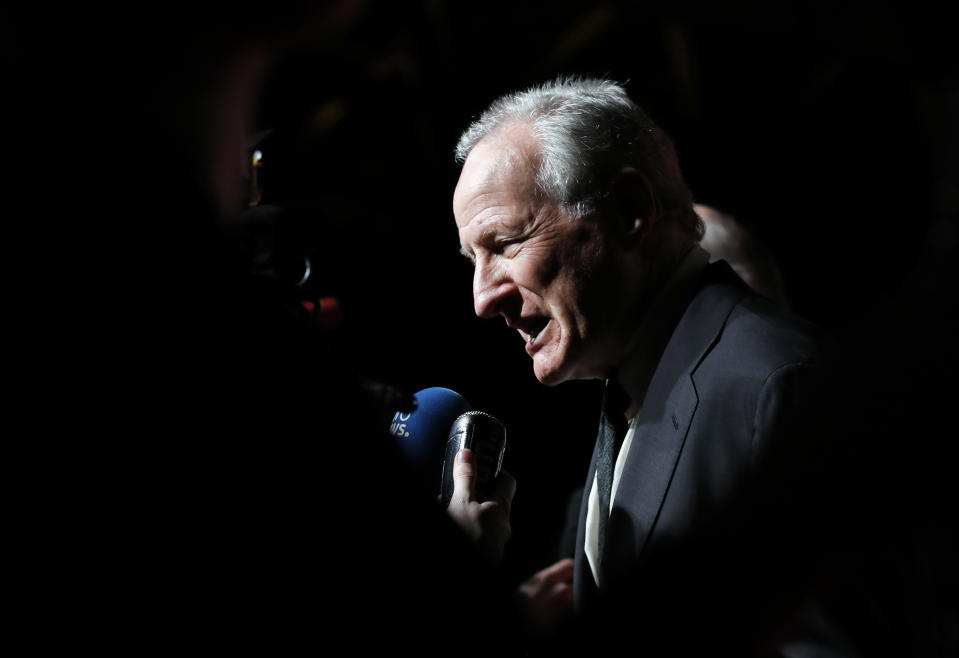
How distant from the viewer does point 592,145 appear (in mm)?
1700

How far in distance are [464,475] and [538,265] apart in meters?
0.51

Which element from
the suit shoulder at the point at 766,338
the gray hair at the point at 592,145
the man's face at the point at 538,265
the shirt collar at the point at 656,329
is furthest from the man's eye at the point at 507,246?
the suit shoulder at the point at 766,338

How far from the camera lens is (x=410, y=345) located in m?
3.67

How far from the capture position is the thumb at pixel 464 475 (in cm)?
139

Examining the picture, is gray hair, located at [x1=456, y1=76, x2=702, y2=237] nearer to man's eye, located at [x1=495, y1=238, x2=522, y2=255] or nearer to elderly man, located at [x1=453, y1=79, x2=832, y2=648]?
elderly man, located at [x1=453, y1=79, x2=832, y2=648]

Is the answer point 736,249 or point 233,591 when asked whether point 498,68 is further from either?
point 233,591

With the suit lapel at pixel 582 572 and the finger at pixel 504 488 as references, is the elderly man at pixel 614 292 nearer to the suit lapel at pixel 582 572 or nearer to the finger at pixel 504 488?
the suit lapel at pixel 582 572

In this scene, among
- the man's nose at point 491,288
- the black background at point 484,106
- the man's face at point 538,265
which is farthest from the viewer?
the black background at point 484,106

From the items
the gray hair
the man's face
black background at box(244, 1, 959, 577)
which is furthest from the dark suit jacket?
black background at box(244, 1, 959, 577)

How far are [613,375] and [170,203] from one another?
4.55 feet

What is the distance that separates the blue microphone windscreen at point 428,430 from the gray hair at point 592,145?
0.49 metres

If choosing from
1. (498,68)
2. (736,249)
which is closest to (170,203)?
(736,249)

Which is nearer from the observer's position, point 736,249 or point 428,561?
point 428,561

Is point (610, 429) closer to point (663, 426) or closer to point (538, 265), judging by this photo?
point (663, 426)
